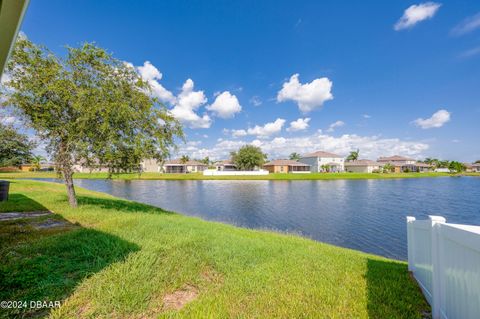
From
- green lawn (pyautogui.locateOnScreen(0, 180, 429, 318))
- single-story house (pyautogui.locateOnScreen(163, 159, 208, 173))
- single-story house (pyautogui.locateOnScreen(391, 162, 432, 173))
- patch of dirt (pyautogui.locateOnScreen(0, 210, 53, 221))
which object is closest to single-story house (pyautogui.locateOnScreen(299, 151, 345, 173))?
single-story house (pyautogui.locateOnScreen(391, 162, 432, 173))

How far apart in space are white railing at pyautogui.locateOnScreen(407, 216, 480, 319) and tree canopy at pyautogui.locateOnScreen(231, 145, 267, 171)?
6605 centimetres

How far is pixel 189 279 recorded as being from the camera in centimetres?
415

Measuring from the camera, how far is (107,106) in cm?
824

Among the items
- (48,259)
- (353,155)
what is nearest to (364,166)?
(353,155)

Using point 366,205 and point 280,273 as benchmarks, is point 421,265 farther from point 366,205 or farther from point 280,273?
point 366,205

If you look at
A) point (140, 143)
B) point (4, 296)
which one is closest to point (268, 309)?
point (4, 296)

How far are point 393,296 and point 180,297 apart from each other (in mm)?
3746

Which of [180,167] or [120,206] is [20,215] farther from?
[180,167]

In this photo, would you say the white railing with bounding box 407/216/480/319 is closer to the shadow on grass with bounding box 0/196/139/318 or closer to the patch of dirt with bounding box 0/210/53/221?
the shadow on grass with bounding box 0/196/139/318

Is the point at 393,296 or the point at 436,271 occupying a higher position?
the point at 436,271

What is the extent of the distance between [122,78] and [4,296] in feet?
28.0

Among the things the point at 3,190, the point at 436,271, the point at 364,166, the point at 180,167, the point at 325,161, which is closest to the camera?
the point at 436,271

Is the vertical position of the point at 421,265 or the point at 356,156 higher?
the point at 356,156

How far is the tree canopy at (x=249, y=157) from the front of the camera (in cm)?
6988
